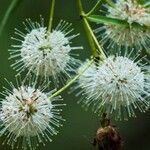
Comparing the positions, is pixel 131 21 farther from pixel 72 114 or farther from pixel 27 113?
pixel 72 114

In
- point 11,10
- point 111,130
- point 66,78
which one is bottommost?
point 111,130

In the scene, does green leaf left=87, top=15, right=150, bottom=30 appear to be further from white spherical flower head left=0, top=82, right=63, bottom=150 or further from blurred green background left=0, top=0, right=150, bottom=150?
blurred green background left=0, top=0, right=150, bottom=150

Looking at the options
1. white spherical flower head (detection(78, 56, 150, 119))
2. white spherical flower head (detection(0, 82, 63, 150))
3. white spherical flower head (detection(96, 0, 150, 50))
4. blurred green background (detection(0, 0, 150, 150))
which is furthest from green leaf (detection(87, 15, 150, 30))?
blurred green background (detection(0, 0, 150, 150))

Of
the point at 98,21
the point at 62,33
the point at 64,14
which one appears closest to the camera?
the point at 98,21

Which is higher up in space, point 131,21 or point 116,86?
point 131,21

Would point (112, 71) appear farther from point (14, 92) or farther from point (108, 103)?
point (14, 92)

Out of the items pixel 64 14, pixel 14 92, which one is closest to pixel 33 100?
pixel 14 92

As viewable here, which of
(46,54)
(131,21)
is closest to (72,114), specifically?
(46,54)
